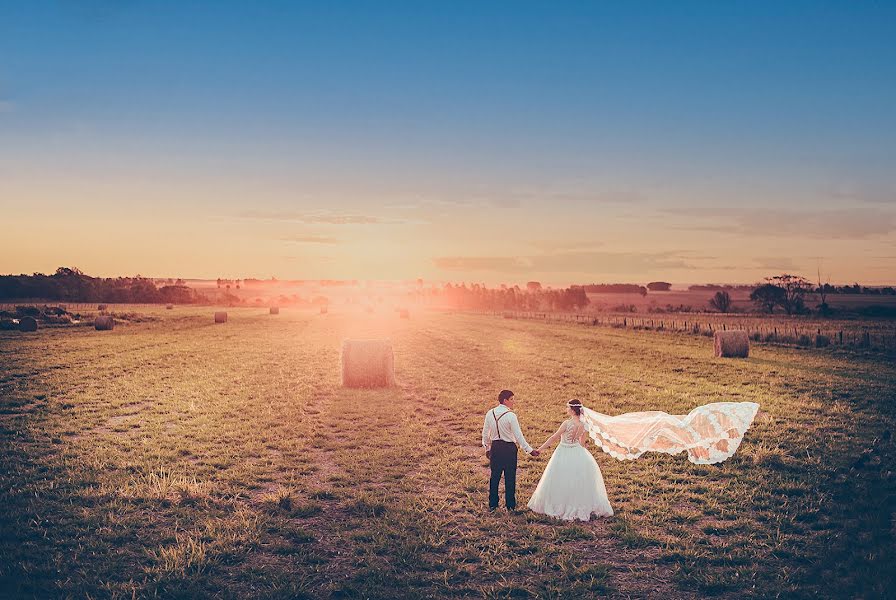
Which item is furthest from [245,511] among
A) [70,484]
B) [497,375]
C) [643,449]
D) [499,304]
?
[499,304]

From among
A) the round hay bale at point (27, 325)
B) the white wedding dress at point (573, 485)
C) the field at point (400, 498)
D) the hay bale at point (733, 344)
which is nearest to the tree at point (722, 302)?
the hay bale at point (733, 344)

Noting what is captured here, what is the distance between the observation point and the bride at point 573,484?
30.5ft

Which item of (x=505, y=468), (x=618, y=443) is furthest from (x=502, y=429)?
(x=618, y=443)

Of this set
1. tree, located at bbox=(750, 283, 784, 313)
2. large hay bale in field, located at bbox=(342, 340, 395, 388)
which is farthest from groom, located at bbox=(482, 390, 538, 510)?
tree, located at bbox=(750, 283, 784, 313)

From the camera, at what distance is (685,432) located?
12531 mm

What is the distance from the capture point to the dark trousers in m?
9.47

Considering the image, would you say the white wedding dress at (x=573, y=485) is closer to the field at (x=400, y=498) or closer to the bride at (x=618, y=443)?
the bride at (x=618, y=443)

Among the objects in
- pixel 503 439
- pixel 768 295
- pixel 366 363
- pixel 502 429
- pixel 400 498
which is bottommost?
pixel 400 498

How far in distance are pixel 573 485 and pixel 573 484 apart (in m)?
0.02

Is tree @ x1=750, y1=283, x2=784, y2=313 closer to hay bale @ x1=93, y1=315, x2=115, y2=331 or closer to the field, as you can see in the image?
the field

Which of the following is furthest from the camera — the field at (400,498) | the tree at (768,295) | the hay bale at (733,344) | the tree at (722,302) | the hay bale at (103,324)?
the tree at (722,302)

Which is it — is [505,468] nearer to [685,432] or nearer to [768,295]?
[685,432]

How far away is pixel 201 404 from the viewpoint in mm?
18797

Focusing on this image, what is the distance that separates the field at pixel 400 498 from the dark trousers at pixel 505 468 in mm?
330
